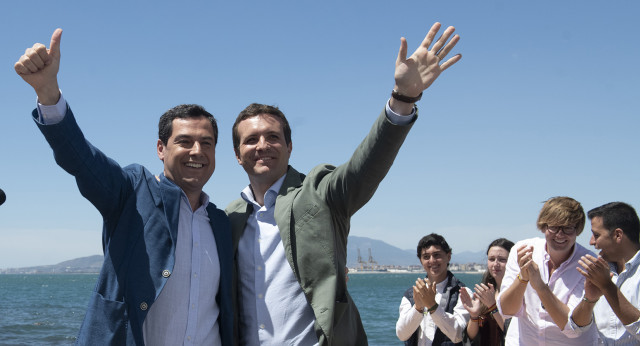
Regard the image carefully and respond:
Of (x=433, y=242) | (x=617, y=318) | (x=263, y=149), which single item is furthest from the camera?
(x=433, y=242)

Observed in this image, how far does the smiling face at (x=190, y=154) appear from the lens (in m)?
3.41

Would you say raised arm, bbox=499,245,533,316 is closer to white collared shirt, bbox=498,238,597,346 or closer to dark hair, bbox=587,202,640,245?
white collared shirt, bbox=498,238,597,346

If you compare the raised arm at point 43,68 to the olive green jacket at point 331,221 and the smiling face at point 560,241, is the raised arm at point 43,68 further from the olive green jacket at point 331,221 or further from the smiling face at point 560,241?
the smiling face at point 560,241

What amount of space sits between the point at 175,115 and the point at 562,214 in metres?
2.76

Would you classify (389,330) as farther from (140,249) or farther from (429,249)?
(140,249)

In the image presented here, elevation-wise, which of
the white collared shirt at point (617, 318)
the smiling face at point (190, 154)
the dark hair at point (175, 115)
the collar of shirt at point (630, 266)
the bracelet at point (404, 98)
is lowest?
the white collared shirt at point (617, 318)

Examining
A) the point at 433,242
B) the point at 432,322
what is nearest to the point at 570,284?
the point at 432,322

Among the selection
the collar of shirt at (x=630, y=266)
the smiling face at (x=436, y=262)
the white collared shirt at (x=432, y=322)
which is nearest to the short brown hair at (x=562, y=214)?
the collar of shirt at (x=630, y=266)

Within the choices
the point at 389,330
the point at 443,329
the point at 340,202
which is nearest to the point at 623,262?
the point at 443,329

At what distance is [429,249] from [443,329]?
871 mm

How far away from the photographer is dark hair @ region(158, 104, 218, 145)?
3506 millimetres

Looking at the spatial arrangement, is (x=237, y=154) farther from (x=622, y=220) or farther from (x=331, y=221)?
(x=622, y=220)

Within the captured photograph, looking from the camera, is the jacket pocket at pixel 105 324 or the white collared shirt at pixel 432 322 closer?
the jacket pocket at pixel 105 324

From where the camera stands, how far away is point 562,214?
4.29 m
